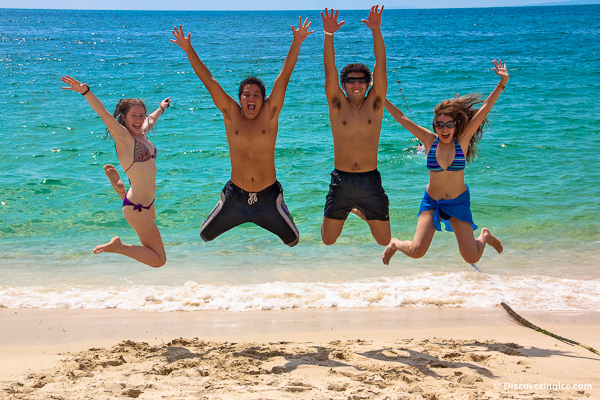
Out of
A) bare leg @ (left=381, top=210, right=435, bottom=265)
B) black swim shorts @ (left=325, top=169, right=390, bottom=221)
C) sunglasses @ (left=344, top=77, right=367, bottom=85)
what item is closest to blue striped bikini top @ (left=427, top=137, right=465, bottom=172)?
bare leg @ (left=381, top=210, right=435, bottom=265)

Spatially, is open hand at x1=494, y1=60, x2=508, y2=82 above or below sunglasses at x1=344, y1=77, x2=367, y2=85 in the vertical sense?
above

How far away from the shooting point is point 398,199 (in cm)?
1279

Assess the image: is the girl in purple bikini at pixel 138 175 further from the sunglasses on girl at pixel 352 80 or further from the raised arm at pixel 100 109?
the sunglasses on girl at pixel 352 80

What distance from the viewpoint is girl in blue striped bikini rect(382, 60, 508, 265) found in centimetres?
599

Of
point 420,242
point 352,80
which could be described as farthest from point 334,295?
point 352,80

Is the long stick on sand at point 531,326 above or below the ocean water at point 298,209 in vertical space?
below

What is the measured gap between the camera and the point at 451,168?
612 cm

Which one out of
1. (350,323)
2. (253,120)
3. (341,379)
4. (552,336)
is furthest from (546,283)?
(253,120)

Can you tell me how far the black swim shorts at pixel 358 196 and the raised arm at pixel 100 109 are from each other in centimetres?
247

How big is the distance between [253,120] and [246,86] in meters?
0.39

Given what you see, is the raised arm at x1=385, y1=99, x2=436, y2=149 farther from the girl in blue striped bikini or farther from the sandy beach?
the sandy beach

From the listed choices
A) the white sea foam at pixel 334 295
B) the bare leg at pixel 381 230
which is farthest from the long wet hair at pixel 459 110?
the white sea foam at pixel 334 295

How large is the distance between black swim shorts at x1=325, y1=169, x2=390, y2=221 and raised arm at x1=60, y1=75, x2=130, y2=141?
2.47 m

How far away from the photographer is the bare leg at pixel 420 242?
6.11 metres
